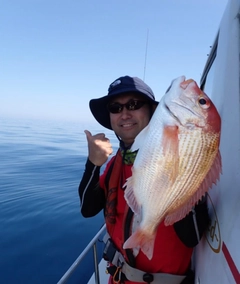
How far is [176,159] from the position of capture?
1.17 m

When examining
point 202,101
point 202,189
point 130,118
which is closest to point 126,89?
point 130,118

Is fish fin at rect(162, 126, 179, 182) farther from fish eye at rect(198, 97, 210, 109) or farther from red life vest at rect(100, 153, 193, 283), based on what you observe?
red life vest at rect(100, 153, 193, 283)

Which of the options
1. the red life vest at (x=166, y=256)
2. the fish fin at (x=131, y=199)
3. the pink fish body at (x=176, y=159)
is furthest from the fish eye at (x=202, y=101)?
the red life vest at (x=166, y=256)

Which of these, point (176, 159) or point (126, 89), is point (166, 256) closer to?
point (176, 159)

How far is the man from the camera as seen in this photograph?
5.74ft

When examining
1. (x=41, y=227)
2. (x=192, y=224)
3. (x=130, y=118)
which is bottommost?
(x=41, y=227)

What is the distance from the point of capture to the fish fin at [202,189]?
43.1 inches

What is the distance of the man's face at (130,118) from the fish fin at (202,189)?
3.20 ft

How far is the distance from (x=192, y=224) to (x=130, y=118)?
1.03 meters

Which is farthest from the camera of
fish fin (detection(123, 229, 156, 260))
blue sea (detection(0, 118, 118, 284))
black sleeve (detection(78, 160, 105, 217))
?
blue sea (detection(0, 118, 118, 284))

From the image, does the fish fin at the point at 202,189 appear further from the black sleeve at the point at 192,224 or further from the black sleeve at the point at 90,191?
the black sleeve at the point at 90,191

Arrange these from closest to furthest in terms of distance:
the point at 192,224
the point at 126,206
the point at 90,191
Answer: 1. the point at 192,224
2. the point at 126,206
3. the point at 90,191

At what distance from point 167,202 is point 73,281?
145 inches

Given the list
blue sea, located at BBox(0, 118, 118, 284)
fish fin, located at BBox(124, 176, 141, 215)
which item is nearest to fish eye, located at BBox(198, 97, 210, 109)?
fish fin, located at BBox(124, 176, 141, 215)
